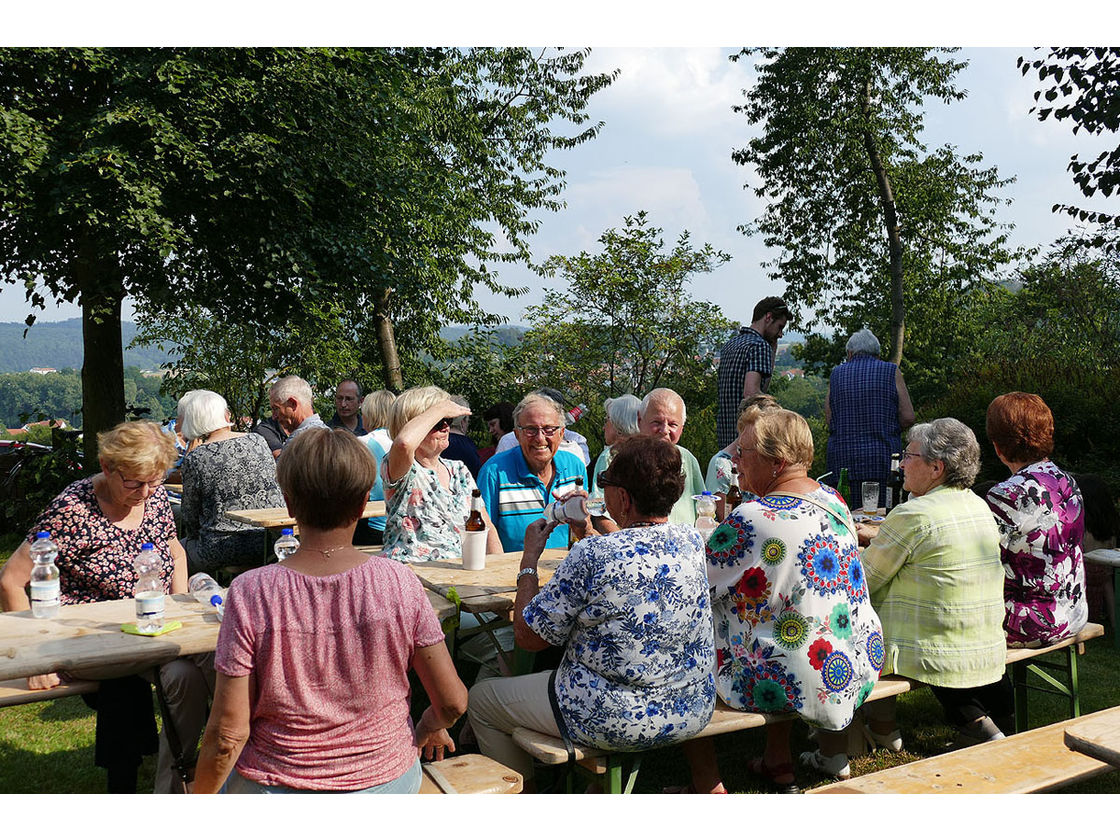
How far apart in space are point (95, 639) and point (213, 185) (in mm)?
7474

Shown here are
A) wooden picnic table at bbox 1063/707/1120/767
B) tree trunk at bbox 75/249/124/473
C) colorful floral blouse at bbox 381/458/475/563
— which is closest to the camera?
wooden picnic table at bbox 1063/707/1120/767

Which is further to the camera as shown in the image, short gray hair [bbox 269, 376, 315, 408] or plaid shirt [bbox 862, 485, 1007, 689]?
short gray hair [bbox 269, 376, 315, 408]

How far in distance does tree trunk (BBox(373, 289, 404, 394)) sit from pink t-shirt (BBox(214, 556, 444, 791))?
11214 millimetres

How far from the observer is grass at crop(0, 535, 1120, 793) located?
369cm

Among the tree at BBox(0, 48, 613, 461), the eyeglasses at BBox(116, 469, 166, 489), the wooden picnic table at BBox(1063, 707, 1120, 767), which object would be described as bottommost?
the wooden picnic table at BBox(1063, 707, 1120, 767)

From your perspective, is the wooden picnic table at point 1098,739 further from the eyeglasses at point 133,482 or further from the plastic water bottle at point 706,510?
the eyeglasses at point 133,482

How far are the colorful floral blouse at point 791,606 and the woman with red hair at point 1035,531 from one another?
1.00m

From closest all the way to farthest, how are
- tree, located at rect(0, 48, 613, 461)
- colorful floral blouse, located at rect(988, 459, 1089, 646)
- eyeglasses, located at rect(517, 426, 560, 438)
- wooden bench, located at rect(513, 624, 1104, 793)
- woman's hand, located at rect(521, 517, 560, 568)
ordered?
wooden bench, located at rect(513, 624, 1104, 793)
woman's hand, located at rect(521, 517, 560, 568)
colorful floral blouse, located at rect(988, 459, 1089, 646)
eyeglasses, located at rect(517, 426, 560, 438)
tree, located at rect(0, 48, 613, 461)

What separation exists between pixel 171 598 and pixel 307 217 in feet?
24.4

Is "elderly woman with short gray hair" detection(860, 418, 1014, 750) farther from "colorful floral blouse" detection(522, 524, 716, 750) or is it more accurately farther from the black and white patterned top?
the black and white patterned top

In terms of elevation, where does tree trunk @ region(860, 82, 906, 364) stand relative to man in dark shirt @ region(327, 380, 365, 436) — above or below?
above

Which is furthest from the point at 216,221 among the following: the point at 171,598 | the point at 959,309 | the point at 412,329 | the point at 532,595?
the point at 959,309

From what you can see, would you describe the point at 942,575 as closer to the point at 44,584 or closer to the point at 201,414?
the point at 44,584

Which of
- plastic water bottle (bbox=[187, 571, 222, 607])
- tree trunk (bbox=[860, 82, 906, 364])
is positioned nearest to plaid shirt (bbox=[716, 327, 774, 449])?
plastic water bottle (bbox=[187, 571, 222, 607])
